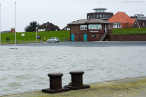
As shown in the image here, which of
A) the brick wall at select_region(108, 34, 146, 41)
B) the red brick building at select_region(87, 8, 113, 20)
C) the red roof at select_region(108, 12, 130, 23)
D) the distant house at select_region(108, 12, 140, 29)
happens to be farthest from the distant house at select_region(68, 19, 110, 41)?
the red brick building at select_region(87, 8, 113, 20)

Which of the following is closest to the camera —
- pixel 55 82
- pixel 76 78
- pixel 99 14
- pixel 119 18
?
pixel 55 82

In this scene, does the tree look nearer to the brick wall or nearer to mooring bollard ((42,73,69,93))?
the brick wall

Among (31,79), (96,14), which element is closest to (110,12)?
(96,14)

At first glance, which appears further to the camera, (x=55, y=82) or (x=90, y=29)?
(x=90, y=29)

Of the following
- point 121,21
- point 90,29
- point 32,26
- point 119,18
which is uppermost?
point 119,18

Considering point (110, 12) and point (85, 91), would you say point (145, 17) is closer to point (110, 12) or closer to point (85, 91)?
point (110, 12)

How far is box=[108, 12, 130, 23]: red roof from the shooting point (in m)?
129

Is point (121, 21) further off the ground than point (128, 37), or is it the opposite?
point (121, 21)

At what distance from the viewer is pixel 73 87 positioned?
9.66 meters

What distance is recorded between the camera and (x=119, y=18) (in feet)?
426

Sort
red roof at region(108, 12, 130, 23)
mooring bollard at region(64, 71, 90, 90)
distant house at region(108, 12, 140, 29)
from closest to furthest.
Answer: mooring bollard at region(64, 71, 90, 90) → distant house at region(108, 12, 140, 29) → red roof at region(108, 12, 130, 23)

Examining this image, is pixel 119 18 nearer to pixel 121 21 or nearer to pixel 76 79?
pixel 121 21

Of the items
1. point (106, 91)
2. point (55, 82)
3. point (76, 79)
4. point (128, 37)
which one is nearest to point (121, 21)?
point (128, 37)

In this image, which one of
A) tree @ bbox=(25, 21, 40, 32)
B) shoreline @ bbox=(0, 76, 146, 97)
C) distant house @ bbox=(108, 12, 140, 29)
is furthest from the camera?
tree @ bbox=(25, 21, 40, 32)
